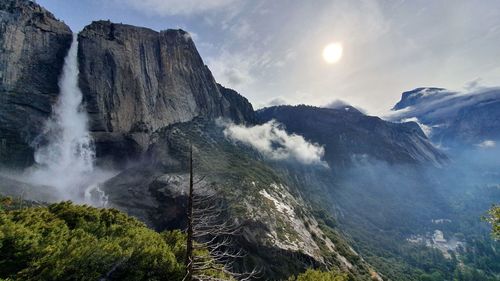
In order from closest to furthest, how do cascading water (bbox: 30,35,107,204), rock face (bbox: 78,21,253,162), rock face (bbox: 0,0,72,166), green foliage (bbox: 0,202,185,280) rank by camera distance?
1. green foliage (bbox: 0,202,185,280)
2. rock face (bbox: 0,0,72,166)
3. cascading water (bbox: 30,35,107,204)
4. rock face (bbox: 78,21,253,162)

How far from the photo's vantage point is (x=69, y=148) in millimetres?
127188

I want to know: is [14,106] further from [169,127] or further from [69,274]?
[69,274]

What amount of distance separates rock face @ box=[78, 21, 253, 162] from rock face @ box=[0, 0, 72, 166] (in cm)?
1100

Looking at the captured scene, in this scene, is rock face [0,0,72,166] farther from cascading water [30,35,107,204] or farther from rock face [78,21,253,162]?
rock face [78,21,253,162]

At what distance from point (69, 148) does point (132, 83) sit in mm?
37673

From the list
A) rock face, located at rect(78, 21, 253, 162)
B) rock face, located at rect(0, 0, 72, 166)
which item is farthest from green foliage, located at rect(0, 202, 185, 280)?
rock face, located at rect(78, 21, 253, 162)

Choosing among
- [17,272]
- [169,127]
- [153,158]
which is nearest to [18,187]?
[153,158]

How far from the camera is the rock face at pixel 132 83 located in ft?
440

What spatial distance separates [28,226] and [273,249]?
221 ft

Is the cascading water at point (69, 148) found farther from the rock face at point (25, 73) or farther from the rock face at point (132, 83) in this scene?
the rock face at point (132, 83)

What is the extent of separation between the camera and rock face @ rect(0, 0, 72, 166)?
113 metres

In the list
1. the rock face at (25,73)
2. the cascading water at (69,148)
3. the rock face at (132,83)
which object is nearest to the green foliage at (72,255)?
the cascading water at (69,148)

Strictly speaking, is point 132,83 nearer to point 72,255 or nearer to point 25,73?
point 25,73

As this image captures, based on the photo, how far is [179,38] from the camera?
589 feet
